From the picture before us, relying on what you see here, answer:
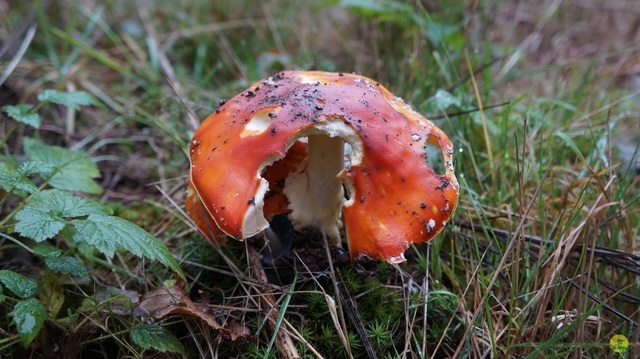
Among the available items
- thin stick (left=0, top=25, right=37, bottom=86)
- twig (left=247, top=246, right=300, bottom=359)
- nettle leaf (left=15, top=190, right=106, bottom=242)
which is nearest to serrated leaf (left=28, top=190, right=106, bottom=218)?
nettle leaf (left=15, top=190, right=106, bottom=242)

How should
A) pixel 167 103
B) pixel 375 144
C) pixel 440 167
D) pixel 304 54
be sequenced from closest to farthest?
1. pixel 375 144
2. pixel 440 167
3. pixel 167 103
4. pixel 304 54

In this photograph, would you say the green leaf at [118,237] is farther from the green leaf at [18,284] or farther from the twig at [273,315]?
the twig at [273,315]

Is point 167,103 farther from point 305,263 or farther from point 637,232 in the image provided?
point 637,232

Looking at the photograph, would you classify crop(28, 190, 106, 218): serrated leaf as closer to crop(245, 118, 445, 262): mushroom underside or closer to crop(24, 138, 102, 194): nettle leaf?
crop(24, 138, 102, 194): nettle leaf

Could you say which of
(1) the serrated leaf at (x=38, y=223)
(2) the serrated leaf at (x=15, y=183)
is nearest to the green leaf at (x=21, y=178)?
(2) the serrated leaf at (x=15, y=183)

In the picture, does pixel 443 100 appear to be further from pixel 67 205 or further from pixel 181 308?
pixel 67 205

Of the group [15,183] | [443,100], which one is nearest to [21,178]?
[15,183]

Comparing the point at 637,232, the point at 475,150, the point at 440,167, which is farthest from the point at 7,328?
the point at 637,232
